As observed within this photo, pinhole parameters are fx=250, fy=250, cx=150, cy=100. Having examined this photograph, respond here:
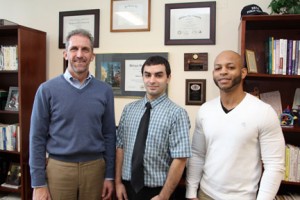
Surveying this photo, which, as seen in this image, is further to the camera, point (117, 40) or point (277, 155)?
point (117, 40)

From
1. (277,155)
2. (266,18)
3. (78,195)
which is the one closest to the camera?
(277,155)

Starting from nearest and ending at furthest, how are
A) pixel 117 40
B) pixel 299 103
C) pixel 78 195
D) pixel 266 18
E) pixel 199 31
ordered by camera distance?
pixel 78 195 → pixel 266 18 → pixel 299 103 → pixel 199 31 → pixel 117 40

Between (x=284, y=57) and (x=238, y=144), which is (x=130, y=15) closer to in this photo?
(x=284, y=57)

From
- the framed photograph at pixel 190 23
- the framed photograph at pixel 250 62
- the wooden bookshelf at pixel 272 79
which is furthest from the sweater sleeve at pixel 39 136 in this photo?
the wooden bookshelf at pixel 272 79

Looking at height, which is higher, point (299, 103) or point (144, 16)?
point (144, 16)

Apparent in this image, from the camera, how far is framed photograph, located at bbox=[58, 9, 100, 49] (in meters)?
2.38

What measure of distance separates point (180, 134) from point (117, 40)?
4.29ft

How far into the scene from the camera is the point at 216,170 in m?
1.43

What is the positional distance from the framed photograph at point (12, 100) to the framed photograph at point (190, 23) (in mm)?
1539


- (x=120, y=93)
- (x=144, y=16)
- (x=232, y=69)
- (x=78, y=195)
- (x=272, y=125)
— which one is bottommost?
(x=78, y=195)

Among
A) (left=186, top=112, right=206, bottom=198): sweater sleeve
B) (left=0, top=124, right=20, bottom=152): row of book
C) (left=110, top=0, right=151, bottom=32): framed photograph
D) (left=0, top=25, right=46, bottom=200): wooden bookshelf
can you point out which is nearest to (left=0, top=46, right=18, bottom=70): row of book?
(left=0, top=25, right=46, bottom=200): wooden bookshelf

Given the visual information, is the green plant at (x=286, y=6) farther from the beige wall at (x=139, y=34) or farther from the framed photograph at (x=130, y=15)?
the framed photograph at (x=130, y=15)

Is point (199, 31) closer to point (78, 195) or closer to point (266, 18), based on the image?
point (266, 18)

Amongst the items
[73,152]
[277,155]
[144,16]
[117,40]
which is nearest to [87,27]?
[117,40]
